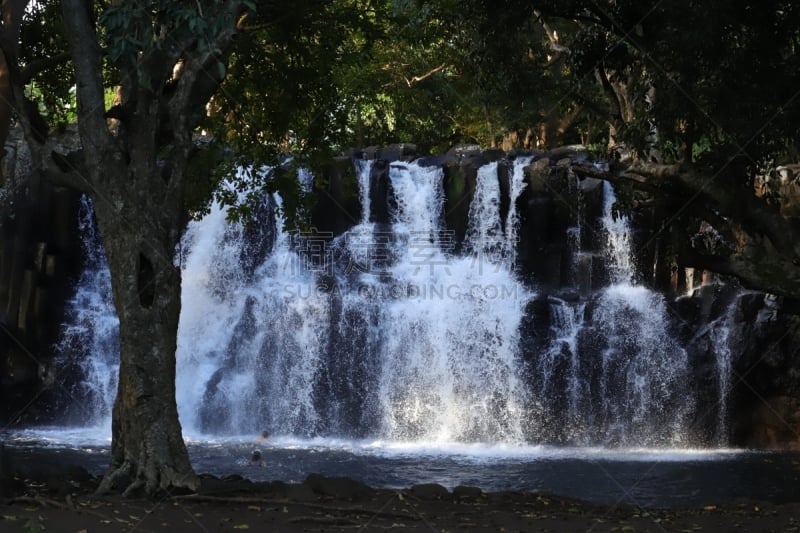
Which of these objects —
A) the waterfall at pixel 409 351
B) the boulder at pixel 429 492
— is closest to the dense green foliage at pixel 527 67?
the boulder at pixel 429 492

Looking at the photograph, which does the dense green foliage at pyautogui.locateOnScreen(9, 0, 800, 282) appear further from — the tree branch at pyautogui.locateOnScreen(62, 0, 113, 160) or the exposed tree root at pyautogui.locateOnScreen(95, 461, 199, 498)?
the exposed tree root at pyautogui.locateOnScreen(95, 461, 199, 498)

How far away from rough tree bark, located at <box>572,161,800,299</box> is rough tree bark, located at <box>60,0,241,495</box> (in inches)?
160

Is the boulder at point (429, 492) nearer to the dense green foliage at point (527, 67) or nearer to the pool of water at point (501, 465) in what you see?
the pool of water at point (501, 465)

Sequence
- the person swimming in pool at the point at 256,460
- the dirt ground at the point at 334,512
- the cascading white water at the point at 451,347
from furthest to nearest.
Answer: the cascading white water at the point at 451,347 → the person swimming in pool at the point at 256,460 → the dirt ground at the point at 334,512

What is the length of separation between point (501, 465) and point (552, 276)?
24.3ft

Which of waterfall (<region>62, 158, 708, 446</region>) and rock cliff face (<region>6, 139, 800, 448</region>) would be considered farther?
rock cliff face (<region>6, 139, 800, 448</region>)

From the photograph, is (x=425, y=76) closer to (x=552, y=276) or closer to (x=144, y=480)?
(x=552, y=276)

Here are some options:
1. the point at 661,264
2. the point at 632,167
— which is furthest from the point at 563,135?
the point at 632,167

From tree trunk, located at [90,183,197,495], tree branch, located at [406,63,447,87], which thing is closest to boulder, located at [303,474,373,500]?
tree trunk, located at [90,183,197,495]

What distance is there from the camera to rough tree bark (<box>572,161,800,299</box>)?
33.8 feet

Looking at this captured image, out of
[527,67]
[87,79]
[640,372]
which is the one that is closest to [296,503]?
[87,79]

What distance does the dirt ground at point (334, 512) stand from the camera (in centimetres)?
868

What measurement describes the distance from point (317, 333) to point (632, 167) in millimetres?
11488

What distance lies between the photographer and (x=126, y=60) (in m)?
9.34
